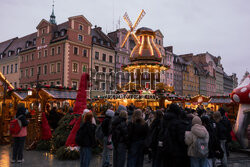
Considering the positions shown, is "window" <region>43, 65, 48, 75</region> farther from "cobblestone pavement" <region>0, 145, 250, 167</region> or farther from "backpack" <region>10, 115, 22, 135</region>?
"backpack" <region>10, 115, 22, 135</region>

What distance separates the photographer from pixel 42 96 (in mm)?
16609

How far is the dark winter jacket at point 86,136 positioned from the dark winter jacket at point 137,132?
1057 millimetres

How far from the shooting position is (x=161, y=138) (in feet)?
18.9

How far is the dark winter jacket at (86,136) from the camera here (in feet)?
21.4

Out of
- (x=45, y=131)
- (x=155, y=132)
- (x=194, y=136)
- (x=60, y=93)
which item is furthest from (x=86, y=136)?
(x=60, y=93)

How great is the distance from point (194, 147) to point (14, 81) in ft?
156

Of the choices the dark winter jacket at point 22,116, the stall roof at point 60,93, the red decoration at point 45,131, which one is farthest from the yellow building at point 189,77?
the dark winter jacket at point 22,116

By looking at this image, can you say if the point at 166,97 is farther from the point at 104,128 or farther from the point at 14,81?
the point at 14,81

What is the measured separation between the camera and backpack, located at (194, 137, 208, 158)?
5.16m

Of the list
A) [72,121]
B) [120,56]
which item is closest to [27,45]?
[120,56]

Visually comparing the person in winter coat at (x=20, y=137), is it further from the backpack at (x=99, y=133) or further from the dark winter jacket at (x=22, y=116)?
the backpack at (x=99, y=133)

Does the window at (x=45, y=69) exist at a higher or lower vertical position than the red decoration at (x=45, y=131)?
higher

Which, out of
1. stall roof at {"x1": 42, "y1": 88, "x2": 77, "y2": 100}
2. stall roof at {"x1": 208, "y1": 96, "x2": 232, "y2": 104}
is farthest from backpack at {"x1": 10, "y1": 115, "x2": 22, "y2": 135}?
stall roof at {"x1": 208, "y1": 96, "x2": 232, "y2": 104}

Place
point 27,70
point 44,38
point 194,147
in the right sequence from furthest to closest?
point 27,70 → point 44,38 → point 194,147
